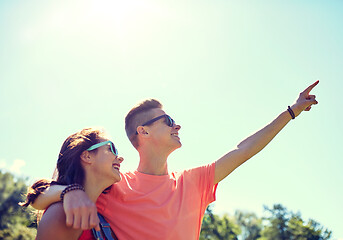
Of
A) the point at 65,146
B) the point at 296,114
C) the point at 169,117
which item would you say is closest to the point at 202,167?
the point at 169,117

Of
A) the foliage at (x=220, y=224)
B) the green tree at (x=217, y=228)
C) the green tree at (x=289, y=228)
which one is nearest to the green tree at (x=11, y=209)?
the foliage at (x=220, y=224)

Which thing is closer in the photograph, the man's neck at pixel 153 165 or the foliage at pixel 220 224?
the man's neck at pixel 153 165

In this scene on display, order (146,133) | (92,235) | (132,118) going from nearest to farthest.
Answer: (92,235)
(146,133)
(132,118)

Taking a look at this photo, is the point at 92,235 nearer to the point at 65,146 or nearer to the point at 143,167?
the point at 65,146

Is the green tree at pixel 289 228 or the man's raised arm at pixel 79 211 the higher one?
the green tree at pixel 289 228

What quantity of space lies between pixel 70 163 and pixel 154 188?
3.56 ft

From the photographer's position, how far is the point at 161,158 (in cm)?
433

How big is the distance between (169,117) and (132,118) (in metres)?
0.64

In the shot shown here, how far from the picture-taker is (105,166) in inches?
133

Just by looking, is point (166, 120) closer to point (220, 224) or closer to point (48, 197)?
point (48, 197)

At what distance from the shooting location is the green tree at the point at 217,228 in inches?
1548

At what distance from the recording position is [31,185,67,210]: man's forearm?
284 centimetres

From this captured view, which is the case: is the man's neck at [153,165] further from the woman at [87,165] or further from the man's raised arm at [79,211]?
the man's raised arm at [79,211]

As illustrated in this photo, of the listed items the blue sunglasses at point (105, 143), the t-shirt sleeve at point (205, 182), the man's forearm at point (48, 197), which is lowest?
the man's forearm at point (48, 197)
